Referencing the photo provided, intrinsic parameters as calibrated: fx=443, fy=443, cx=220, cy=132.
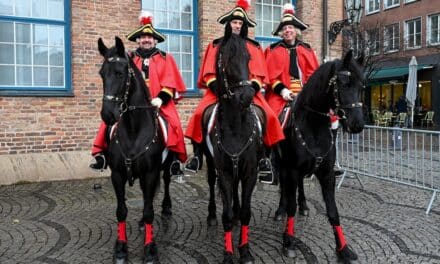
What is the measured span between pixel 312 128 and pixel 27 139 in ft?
21.3

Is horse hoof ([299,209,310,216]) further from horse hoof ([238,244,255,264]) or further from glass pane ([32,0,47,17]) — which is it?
glass pane ([32,0,47,17])

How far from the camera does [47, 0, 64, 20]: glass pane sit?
945 centimetres

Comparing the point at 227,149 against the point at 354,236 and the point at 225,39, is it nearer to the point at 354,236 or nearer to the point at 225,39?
the point at 225,39

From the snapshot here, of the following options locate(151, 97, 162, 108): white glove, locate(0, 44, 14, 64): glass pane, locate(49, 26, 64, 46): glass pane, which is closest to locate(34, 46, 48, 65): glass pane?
locate(49, 26, 64, 46): glass pane

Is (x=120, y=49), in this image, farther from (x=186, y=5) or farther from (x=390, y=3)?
(x=390, y=3)

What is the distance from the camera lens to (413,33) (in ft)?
112

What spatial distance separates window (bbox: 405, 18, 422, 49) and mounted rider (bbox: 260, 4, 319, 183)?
30.9 metres

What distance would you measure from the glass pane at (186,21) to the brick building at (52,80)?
0.72 m

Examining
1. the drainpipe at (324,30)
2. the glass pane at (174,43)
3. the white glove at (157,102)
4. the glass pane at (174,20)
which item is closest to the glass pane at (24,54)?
the glass pane at (174,43)

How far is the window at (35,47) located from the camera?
9.00m

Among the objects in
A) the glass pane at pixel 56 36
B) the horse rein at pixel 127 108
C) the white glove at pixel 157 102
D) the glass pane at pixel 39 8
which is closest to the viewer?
the horse rein at pixel 127 108

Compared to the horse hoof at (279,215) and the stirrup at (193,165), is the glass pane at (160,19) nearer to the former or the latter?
the horse hoof at (279,215)

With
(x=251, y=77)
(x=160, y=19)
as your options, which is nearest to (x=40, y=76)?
(x=160, y=19)

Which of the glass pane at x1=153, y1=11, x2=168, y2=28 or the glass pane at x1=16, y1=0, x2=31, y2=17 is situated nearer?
the glass pane at x1=16, y1=0, x2=31, y2=17
